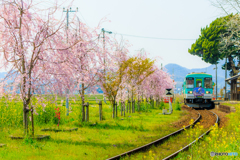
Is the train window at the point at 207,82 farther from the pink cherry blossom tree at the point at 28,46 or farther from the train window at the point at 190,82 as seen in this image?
the pink cherry blossom tree at the point at 28,46

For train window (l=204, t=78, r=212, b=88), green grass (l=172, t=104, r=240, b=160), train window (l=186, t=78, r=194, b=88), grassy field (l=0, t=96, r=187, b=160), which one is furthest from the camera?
train window (l=186, t=78, r=194, b=88)

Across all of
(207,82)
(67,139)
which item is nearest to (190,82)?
(207,82)

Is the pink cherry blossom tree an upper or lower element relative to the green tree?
lower

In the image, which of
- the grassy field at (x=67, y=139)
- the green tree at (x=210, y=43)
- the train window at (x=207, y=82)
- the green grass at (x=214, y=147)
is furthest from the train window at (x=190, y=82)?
the green tree at (x=210, y=43)

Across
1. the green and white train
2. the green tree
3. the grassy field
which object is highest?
the green tree

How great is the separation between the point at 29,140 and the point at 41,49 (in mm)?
3313

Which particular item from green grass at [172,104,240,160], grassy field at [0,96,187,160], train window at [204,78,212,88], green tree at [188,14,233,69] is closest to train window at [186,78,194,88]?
train window at [204,78,212,88]

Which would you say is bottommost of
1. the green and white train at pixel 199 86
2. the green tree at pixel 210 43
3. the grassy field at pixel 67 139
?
the grassy field at pixel 67 139

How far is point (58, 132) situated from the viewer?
11.1m

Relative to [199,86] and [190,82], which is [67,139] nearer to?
[190,82]

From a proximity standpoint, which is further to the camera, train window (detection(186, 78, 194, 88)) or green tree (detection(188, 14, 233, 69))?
green tree (detection(188, 14, 233, 69))

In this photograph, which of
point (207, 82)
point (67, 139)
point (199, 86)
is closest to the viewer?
point (67, 139)

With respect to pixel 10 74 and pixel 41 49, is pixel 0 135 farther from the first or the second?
pixel 41 49

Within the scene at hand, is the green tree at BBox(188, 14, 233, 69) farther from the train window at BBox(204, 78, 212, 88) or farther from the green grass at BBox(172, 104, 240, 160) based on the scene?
the green grass at BBox(172, 104, 240, 160)
